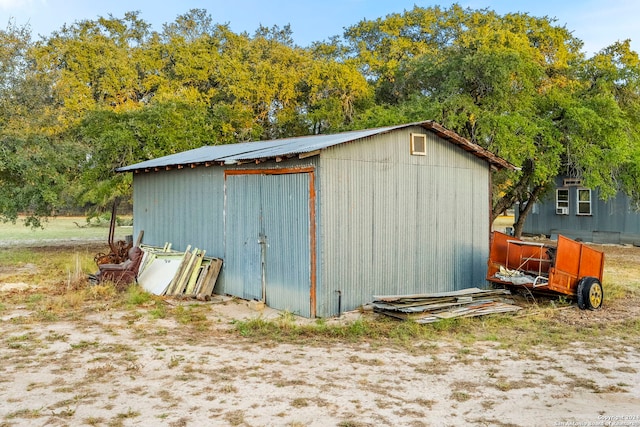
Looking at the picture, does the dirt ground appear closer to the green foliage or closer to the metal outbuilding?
the metal outbuilding

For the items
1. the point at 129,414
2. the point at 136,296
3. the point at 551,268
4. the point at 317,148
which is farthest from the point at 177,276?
the point at 551,268

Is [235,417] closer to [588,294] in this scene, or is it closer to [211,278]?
[211,278]

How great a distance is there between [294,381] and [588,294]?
6.25 meters

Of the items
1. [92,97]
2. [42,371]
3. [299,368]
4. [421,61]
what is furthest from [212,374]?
[92,97]

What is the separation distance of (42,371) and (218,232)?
537 centimetres

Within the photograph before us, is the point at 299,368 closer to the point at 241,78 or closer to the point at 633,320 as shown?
the point at 633,320

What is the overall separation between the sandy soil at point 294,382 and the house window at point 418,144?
4059mm

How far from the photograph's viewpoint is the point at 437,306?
8516mm

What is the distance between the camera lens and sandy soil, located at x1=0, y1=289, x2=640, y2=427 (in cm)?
459

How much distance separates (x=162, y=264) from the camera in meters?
11.2

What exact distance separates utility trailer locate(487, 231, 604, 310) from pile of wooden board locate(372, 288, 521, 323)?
68cm

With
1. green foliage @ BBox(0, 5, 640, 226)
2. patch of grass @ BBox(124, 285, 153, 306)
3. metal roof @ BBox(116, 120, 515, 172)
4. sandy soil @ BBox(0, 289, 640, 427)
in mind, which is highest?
green foliage @ BBox(0, 5, 640, 226)

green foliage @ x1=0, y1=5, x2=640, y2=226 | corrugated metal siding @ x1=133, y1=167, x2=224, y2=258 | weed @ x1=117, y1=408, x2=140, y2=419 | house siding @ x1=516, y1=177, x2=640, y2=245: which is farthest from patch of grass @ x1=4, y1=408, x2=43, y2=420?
house siding @ x1=516, y1=177, x2=640, y2=245

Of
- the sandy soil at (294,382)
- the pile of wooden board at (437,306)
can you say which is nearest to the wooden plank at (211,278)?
the sandy soil at (294,382)
